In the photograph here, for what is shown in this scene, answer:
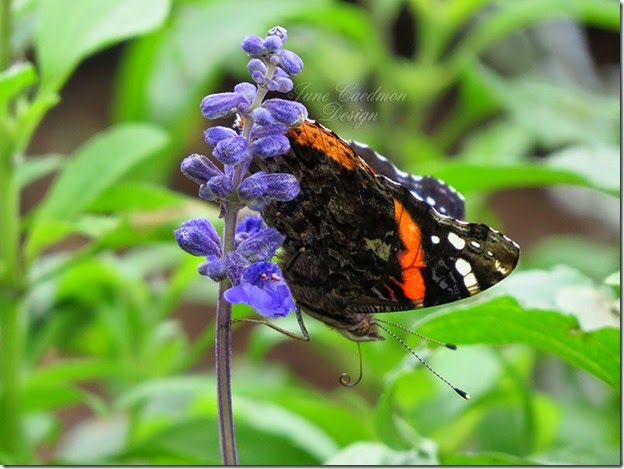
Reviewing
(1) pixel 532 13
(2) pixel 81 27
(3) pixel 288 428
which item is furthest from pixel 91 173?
(1) pixel 532 13

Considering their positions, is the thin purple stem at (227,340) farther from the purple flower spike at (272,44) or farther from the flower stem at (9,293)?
the flower stem at (9,293)

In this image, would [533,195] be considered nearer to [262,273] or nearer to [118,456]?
[118,456]

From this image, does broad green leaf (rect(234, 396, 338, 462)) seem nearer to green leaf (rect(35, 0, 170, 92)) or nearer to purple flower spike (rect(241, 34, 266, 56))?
green leaf (rect(35, 0, 170, 92))

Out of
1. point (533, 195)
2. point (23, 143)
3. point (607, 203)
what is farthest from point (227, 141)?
point (533, 195)

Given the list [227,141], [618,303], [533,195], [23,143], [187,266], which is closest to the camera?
[227,141]

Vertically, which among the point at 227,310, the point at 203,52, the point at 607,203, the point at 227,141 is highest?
the point at 227,141

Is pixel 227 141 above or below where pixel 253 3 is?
above
